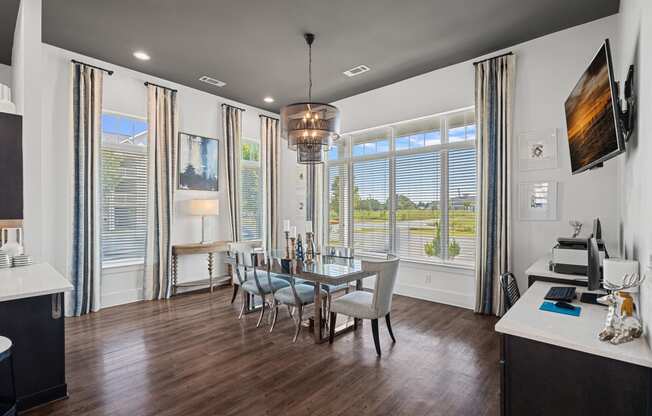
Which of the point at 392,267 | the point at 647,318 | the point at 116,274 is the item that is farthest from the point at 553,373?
the point at 116,274

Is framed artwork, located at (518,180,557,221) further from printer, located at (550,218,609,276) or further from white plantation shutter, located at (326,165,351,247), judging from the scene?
white plantation shutter, located at (326,165,351,247)

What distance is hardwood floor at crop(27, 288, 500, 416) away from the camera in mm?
2326

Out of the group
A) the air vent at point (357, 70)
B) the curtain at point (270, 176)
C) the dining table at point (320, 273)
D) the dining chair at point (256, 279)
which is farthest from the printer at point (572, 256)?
the curtain at point (270, 176)

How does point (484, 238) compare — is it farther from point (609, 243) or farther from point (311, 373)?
point (311, 373)

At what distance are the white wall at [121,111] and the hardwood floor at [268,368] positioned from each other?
0.84 m

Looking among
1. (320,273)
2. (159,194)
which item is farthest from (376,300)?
(159,194)

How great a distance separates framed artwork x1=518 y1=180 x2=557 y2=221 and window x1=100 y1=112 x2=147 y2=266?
5312 mm

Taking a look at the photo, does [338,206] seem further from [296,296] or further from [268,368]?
[268,368]

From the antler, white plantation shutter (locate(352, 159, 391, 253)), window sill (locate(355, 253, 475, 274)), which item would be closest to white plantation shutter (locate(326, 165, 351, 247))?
white plantation shutter (locate(352, 159, 391, 253))

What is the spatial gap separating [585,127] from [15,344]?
4143 mm

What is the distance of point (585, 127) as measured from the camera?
2.32 metres

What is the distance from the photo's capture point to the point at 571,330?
1.64 meters

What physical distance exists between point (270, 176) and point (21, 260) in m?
4.26

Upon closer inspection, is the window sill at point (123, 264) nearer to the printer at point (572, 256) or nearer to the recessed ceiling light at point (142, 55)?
the recessed ceiling light at point (142, 55)
